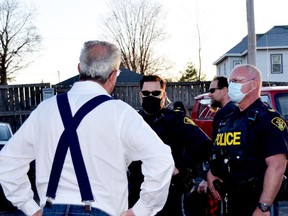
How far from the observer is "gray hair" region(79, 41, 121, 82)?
3398 mm

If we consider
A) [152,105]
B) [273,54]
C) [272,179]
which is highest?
[273,54]

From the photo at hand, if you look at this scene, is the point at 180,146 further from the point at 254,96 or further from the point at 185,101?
the point at 185,101

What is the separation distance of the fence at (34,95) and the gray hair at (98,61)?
1802 cm

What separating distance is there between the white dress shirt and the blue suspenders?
0.08 feet

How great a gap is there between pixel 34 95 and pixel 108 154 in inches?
734

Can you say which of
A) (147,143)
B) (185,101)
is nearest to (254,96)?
(147,143)

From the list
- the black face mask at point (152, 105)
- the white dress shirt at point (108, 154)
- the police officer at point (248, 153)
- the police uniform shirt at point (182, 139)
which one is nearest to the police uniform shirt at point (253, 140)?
the police officer at point (248, 153)

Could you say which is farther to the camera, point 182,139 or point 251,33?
point 251,33

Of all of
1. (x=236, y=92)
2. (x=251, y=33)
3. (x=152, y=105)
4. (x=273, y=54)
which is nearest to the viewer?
(x=236, y=92)

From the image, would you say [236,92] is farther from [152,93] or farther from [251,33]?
[251,33]

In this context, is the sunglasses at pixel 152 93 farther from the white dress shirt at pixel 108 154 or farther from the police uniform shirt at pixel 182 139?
the white dress shirt at pixel 108 154

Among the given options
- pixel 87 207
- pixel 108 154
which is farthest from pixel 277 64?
pixel 87 207

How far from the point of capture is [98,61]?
3395 mm

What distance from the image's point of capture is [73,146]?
10.8 feet
